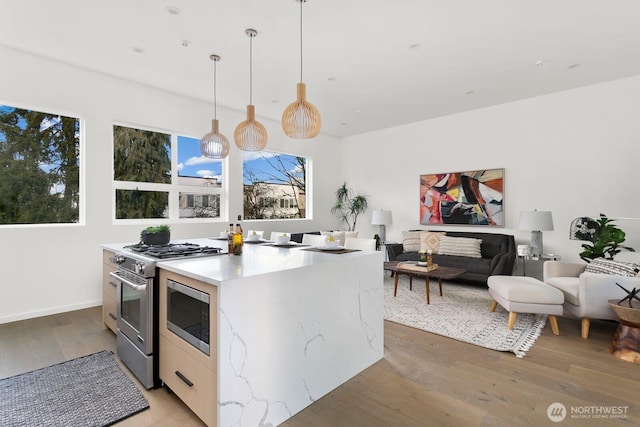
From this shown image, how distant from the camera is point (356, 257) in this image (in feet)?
7.31

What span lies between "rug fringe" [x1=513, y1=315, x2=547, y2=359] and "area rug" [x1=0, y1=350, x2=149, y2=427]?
9.17ft

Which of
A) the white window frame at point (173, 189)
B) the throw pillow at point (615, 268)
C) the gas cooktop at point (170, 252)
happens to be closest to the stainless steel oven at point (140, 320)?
the gas cooktop at point (170, 252)

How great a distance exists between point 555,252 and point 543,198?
834 millimetres

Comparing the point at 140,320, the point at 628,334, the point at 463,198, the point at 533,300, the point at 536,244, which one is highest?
the point at 463,198

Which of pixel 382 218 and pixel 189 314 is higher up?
pixel 382 218

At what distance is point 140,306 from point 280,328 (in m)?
1.02

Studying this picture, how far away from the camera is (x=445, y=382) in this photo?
2.13 m

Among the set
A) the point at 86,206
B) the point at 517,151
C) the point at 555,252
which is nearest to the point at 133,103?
the point at 86,206

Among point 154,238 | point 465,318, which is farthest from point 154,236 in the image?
point 465,318

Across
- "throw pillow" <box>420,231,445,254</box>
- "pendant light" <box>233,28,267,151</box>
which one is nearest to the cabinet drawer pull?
"pendant light" <box>233,28,267,151</box>

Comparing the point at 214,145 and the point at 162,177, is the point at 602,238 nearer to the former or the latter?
the point at 214,145

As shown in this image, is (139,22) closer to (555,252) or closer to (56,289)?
(56,289)

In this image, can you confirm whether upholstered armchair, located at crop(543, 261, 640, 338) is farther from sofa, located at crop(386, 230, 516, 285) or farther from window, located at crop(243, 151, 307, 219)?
window, located at crop(243, 151, 307, 219)

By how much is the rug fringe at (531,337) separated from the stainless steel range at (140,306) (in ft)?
8.44
